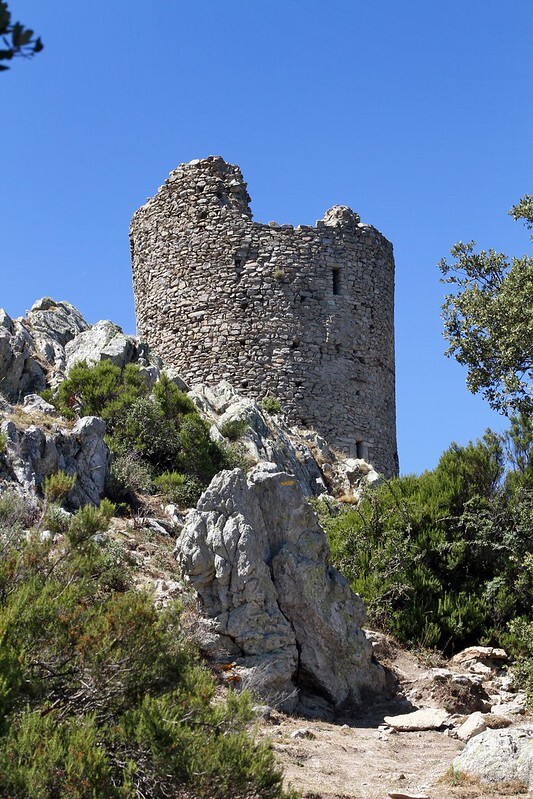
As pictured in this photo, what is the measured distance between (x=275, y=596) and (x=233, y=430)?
248 inches

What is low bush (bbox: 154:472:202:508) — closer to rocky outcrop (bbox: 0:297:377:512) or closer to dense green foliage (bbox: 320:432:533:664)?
rocky outcrop (bbox: 0:297:377:512)

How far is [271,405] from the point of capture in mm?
19109

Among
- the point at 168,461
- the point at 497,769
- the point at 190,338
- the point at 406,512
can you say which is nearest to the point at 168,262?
the point at 190,338

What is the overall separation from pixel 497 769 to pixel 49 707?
361 cm

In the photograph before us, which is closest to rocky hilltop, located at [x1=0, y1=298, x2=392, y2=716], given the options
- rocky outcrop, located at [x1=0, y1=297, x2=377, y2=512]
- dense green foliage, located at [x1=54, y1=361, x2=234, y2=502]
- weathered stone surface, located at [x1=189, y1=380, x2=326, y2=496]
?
dense green foliage, located at [x1=54, y1=361, x2=234, y2=502]

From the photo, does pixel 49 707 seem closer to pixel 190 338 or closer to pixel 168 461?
pixel 168 461

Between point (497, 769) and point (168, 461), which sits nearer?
point (497, 769)

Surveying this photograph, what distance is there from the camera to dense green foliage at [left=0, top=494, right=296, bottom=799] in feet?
20.6

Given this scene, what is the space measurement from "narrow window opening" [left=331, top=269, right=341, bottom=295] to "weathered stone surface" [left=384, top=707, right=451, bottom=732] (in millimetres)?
10818

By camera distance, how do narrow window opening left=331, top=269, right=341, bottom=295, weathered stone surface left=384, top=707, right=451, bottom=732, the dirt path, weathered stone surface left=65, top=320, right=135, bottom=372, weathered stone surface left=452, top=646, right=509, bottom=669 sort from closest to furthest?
the dirt path → weathered stone surface left=384, top=707, right=451, bottom=732 → weathered stone surface left=452, top=646, right=509, bottom=669 → weathered stone surface left=65, top=320, right=135, bottom=372 → narrow window opening left=331, top=269, right=341, bottom=295

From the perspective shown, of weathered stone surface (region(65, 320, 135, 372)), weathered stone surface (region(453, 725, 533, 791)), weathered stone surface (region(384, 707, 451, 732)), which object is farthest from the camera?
weathered stone surface (region(65, 320, 135, 372))

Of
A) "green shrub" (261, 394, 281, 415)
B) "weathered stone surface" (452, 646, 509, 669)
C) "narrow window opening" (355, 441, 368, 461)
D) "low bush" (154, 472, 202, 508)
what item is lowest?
"weathered stone surface" (452, 646, 509, 669)

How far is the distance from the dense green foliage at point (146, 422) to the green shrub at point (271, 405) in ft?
6.22

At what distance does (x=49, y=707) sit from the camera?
704cm
